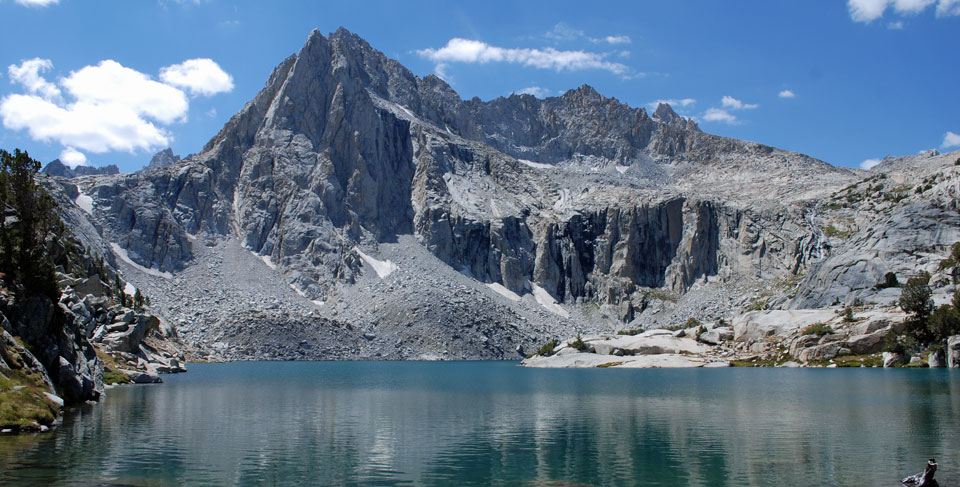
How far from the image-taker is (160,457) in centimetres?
3253

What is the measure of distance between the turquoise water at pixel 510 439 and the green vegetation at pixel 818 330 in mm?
38506

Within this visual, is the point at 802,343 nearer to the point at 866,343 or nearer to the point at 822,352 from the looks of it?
the point at 822,352

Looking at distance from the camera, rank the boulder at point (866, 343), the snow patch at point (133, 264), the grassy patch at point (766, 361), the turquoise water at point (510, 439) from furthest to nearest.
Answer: the snow patch at point (133, 264), the grassy patch at point (766, 361), the boulder at point (866, 343), the turquoise water at point (510, 439)

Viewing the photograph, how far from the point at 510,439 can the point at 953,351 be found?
2933 inches

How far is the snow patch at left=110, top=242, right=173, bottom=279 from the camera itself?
638ft

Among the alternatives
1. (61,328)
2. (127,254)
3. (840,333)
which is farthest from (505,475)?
(127,254)

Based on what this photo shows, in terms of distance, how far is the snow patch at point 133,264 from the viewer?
194 metres

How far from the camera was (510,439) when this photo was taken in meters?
38.5

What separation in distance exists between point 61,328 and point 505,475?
135 ft

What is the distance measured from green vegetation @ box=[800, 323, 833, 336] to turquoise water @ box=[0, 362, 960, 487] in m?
38.5

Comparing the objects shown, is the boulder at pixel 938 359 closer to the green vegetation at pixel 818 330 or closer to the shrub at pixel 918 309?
the shrub at pixel 918 309

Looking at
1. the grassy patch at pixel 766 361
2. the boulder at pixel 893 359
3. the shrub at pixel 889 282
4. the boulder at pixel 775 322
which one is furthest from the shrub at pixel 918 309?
the shrub at pixel 889 282

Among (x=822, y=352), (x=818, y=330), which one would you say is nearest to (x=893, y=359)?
(x=822, y=352)

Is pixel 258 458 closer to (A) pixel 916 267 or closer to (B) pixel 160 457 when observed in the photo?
(B) pixel 160 457
